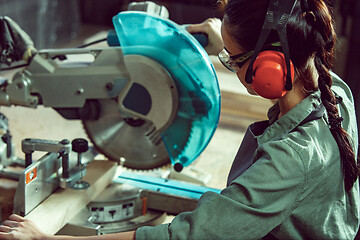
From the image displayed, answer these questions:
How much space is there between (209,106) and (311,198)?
0.65m

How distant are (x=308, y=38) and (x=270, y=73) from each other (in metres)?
0.12

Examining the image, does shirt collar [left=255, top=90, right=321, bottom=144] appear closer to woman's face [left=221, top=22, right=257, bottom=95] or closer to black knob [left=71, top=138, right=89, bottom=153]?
woman's face [left=221, top=22, right=257, bottom=95]

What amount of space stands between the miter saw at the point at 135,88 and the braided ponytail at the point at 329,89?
0.52 meters

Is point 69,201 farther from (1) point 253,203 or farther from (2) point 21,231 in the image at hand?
(1) point 253,203

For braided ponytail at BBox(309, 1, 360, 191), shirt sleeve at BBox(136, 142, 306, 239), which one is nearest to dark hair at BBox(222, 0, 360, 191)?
braided ponytail at BBox(309, 1, 360, 191)

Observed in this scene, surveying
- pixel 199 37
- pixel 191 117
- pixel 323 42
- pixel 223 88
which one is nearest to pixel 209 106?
pixel 191 117

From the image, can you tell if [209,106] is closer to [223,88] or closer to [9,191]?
[9,191]

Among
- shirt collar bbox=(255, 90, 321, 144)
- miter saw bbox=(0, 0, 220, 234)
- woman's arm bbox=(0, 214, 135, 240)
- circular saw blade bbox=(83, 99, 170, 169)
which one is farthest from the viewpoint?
circular saw blade bbox=(83, 99, 170, 169)

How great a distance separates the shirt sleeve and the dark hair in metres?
0.17

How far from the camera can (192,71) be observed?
1.68 m

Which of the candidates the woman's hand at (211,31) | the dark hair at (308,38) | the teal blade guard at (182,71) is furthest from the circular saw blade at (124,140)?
the dark hair at (308,38)

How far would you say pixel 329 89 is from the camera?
1.16 m

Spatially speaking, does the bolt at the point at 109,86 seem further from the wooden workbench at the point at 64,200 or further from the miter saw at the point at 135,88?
the wooden workbench at the point at 64,200

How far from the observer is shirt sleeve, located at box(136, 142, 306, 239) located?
105 centimetres
